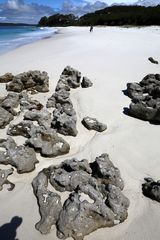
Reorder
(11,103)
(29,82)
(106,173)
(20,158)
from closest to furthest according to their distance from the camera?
(106,173) → (20,158) → (11,103) → (29,82)

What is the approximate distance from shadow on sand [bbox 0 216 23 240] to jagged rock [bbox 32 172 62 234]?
0.31 m

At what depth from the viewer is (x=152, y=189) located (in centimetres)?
479

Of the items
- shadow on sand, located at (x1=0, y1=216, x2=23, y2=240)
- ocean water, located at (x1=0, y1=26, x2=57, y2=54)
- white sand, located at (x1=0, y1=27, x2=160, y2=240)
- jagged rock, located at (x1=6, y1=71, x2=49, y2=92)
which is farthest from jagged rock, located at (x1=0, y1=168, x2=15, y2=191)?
ocean water, located at (x1=0, y1=26, x2=57, y2=54)

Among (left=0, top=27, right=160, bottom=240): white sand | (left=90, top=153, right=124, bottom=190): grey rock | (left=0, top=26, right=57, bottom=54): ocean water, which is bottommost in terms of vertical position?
(left=0, top=26, right=57, bottom=54): ocean water

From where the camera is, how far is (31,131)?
619 cm

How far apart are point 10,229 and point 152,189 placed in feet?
7.31

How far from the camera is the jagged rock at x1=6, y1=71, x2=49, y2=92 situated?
29.3 feet

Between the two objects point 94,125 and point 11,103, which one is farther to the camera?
point 11,103

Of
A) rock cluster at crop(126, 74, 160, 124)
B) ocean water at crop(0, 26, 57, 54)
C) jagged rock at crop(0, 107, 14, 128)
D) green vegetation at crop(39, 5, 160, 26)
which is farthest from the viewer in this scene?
green vegetation at crop(39, 5, 160, 26)

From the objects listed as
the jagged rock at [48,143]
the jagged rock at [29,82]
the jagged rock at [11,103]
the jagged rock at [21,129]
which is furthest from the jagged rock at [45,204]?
the jagged rock at [29,82]

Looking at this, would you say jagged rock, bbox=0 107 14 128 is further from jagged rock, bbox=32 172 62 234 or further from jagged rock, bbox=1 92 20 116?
jagged rock, bbox=32 172 62 234

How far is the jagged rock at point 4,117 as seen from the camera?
22.3 feet

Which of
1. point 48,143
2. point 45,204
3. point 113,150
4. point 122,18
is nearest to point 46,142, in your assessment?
point 48,143

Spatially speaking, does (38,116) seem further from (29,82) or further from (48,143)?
(29,82)
